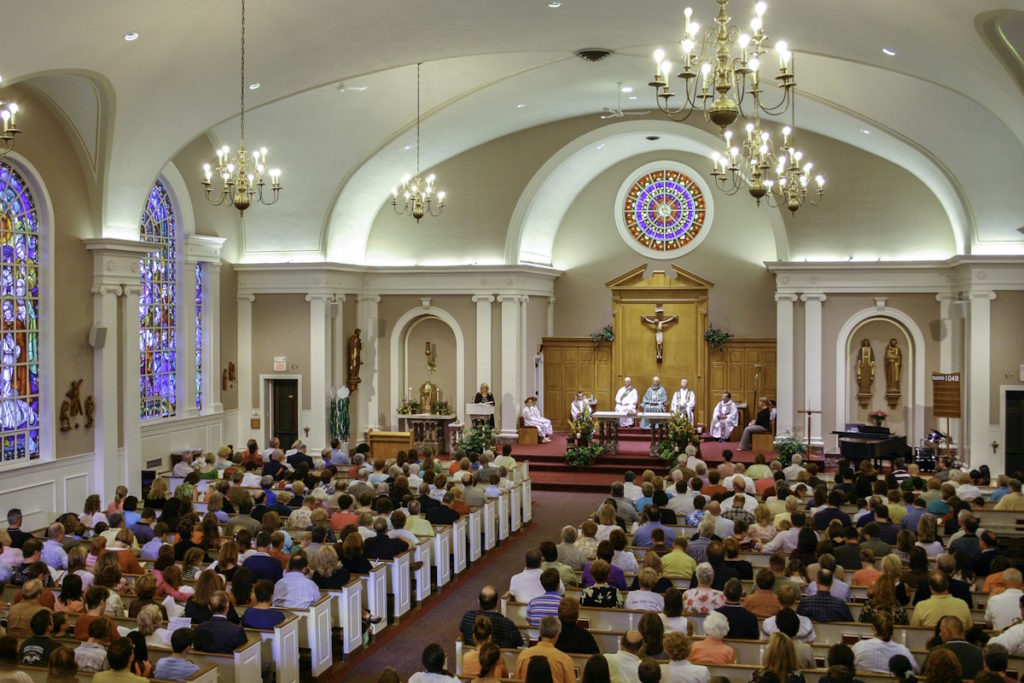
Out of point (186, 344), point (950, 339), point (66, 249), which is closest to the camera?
point (66, 249)

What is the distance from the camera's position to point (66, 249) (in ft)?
47.7

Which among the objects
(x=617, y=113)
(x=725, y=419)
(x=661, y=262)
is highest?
(x=617, y=113)

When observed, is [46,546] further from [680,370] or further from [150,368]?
[680,370]

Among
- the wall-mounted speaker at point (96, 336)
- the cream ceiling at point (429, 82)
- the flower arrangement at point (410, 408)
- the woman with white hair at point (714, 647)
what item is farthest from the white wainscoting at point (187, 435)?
the woman with white hair at point (714, 647)

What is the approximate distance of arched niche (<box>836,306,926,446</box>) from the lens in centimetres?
2061

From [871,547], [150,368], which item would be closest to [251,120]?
[150,368]

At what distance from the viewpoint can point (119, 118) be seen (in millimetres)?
14055

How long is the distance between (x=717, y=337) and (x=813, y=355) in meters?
3.40

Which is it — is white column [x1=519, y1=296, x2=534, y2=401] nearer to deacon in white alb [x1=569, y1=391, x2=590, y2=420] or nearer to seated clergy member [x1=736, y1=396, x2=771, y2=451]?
deacon in white alb [x1=569, y1=391, x2=590, y2=420]

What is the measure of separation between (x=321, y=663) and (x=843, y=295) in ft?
49.3

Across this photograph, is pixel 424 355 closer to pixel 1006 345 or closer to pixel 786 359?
pixel 786 359

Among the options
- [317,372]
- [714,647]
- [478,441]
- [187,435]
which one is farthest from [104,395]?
[714,647]

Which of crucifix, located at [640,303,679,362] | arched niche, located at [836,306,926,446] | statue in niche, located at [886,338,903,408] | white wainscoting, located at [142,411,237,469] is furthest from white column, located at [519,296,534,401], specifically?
statue in niche, located at [886,338,903,408]

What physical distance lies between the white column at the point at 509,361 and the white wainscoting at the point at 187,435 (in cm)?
587
